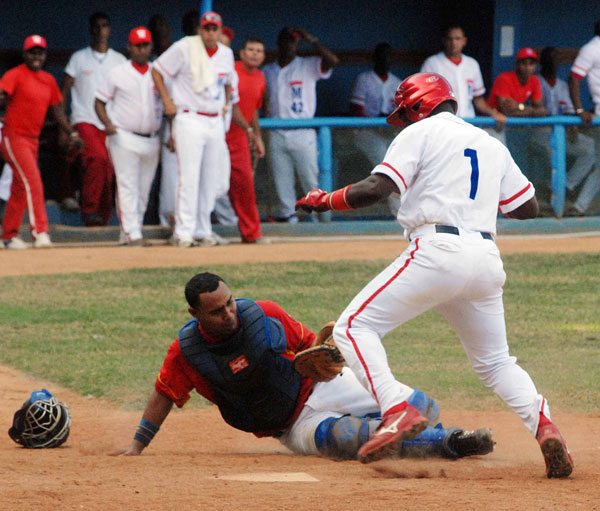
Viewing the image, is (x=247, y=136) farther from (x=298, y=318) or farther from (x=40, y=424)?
(x=40, y=424)

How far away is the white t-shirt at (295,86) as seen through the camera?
1278cm

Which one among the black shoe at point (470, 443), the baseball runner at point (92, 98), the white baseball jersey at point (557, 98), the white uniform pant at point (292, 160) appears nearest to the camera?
the black shoe at point (470, 443)

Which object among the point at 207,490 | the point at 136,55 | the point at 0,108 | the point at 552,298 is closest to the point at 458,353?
the point at 552,298

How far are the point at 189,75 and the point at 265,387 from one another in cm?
653

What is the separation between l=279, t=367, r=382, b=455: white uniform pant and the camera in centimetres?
511

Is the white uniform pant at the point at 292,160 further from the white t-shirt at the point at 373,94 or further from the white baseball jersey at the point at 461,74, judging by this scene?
the white baseball jersey at the point at 461,74

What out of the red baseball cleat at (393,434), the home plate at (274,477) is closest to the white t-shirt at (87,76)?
the home plate at (274,477)

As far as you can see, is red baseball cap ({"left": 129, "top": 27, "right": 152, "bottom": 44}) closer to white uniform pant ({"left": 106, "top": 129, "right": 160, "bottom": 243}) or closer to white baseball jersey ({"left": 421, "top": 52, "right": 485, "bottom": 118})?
white uniform pant ({"left": 106, "top": 129, "right": 160, "bottom": 243})

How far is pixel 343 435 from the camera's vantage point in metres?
4.91

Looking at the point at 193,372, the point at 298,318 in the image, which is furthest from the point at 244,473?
the point at 298,318

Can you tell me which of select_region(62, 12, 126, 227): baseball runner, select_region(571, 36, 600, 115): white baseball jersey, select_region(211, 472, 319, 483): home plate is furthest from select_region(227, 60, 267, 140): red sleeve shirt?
select_region(211, 472, 319, 483): home plate

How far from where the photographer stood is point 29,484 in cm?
407

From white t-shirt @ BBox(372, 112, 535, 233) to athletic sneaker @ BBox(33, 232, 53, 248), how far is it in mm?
7649

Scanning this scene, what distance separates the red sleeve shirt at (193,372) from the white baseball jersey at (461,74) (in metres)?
8.10
